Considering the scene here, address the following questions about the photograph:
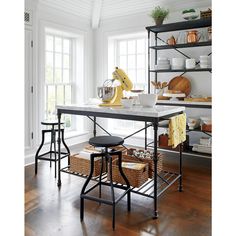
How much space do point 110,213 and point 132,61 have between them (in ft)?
11.8

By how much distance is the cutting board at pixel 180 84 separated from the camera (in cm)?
449

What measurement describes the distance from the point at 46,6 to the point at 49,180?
2938 mm

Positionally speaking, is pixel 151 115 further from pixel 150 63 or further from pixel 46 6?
pixel 46 6

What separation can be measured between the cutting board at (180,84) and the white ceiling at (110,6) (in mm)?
1193

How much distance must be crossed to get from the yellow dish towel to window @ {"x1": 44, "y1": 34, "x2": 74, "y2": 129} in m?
2.94

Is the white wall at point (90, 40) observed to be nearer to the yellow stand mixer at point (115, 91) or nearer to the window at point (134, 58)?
the window at point (134, 58)

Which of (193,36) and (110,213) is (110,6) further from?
(110,213)

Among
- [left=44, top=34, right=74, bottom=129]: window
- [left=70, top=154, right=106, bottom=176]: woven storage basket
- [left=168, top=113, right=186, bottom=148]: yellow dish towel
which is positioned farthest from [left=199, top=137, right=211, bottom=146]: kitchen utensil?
[left=44, top=34, right=74, bottom=129]: window

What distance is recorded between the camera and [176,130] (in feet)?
8.55

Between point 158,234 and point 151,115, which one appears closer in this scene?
point 158,234

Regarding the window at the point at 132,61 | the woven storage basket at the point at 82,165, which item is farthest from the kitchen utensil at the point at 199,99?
the woven storage basket at the point at 82,165

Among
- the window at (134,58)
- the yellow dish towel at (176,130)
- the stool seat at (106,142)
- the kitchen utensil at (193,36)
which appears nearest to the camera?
the stool seat at (106,142)

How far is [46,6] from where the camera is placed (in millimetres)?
4496

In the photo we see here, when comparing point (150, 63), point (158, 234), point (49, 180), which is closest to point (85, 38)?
point (150, 63)
